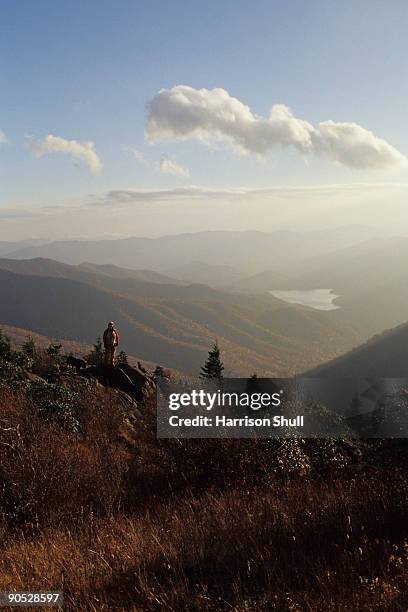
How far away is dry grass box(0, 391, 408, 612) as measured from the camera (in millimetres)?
4891

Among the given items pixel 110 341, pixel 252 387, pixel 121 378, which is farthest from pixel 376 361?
pixel 252 387

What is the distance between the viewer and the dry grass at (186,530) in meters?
4.89

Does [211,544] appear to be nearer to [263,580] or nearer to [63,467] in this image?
[263,580]

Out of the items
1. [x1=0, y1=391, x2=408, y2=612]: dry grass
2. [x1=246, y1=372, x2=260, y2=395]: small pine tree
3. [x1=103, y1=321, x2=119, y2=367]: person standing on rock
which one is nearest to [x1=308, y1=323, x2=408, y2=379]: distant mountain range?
[x1=103, y1=321, x2=119, y2=367]: person standing on rock

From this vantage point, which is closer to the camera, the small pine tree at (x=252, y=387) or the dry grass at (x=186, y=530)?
the dry grass at (x=186, y=530)

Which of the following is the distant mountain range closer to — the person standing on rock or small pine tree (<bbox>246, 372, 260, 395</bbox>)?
the person standing on rock

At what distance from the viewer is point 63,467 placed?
8773 millimetres

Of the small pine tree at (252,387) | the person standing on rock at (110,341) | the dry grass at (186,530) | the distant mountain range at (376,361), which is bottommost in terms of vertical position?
the distant mountain range at (376,361)

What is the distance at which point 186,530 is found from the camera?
6965 mm

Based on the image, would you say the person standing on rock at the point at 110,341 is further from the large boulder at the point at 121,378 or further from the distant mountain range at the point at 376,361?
the distant mountain range at the point at 376,361

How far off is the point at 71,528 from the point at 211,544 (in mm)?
2875

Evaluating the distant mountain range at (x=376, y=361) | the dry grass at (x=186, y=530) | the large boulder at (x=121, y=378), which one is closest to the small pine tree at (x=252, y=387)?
the dry grass at (x=186, y=530)

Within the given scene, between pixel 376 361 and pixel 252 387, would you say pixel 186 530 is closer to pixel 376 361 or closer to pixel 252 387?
pixel 252 387

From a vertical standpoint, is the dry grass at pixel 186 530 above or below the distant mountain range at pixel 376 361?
above
